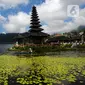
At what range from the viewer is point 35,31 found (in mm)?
50906

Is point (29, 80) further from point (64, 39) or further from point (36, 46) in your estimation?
point (64, 39)

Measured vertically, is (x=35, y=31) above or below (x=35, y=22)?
below

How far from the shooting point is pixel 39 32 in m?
50.6

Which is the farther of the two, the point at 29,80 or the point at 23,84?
the point at 29,80

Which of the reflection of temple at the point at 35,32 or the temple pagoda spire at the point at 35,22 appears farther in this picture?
the temple pagoda spire at the point at 35,22

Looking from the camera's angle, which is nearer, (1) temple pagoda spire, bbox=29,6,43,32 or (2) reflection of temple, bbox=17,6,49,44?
(2) reflection of temple, bbox=17,6,49,44

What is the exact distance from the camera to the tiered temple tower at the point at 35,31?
48.5 m

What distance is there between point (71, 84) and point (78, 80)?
0.90 m

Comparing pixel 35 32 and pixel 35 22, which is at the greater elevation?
pixel 35 22

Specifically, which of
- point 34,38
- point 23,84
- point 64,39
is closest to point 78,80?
point 23,84

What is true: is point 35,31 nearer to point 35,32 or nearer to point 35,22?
point 35,32

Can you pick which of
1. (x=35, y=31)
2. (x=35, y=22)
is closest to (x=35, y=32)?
(x=35, y=31)

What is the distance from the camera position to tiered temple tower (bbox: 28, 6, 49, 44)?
48550 mm

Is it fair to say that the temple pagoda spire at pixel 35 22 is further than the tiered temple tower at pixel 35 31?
Yes
